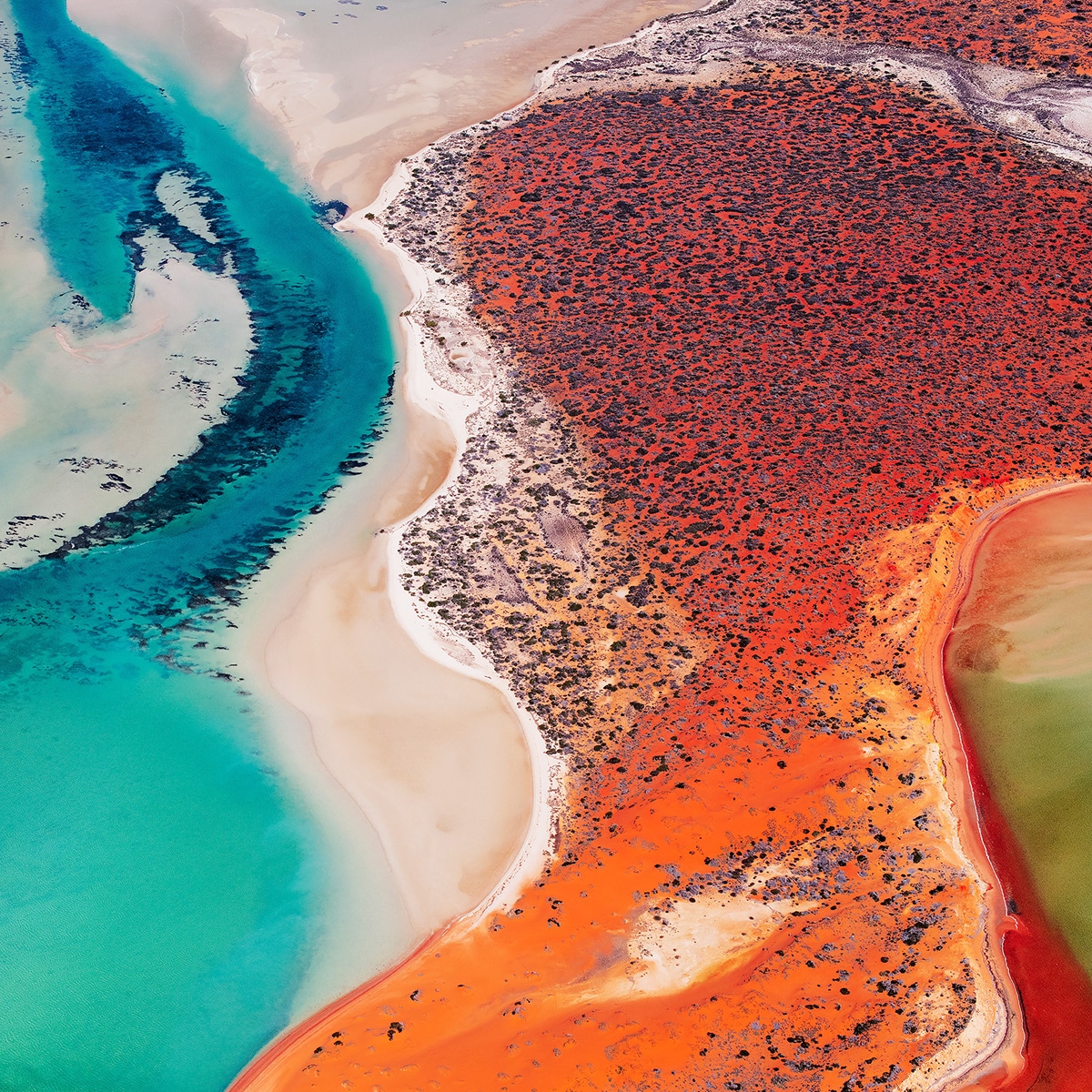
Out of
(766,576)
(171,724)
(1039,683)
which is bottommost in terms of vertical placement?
(1039,683)

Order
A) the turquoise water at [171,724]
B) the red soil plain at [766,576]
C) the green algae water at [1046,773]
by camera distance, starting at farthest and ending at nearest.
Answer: the turquoise water at [171,724] → the green algae water at [1046,773] → the red soil plain at [766,576]

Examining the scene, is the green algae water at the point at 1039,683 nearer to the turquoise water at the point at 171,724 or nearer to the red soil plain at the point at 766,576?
the red soil plain at the point at 766,576

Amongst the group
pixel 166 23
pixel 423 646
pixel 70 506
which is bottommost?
pixel 423 646

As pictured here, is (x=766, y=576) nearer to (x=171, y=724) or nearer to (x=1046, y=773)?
(x=1046, y=773)

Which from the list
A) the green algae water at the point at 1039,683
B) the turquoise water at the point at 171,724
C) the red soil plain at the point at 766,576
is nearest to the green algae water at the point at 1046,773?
the green algae water at the point at 1039,683

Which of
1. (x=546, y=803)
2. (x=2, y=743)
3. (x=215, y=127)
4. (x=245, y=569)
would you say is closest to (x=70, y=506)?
(x=245, y=569)

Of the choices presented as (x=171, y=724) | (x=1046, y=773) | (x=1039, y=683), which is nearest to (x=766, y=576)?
(x=1039, y=683)

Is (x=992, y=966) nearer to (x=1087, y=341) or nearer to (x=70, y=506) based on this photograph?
(x=1087, y=341)
